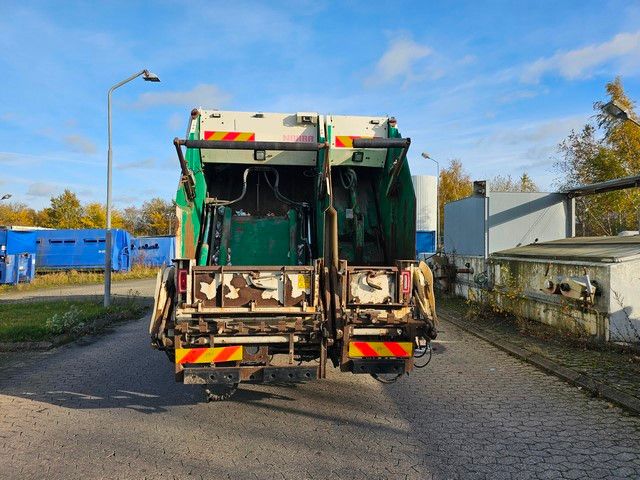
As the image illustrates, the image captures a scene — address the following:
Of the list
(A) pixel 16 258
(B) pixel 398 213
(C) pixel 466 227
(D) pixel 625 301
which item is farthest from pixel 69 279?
(D) pixel 625 301

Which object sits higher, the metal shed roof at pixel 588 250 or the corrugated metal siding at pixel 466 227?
the corrugated metal siding at pixel 466 227

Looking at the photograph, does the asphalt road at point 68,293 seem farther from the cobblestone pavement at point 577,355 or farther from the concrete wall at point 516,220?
the cobblestone pavement at point 577,355

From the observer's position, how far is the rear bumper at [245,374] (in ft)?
14.6

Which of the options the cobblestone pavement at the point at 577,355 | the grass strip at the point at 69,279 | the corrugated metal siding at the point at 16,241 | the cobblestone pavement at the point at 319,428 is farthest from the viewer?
the corrugated metal siding at the point at 16,241

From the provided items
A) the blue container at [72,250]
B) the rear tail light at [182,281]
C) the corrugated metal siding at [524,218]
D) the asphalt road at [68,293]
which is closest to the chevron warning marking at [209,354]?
the rear tail light at [182,281]

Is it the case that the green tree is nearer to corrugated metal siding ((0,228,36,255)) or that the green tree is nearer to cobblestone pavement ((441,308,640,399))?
corrugated metal siding ((0,228,36,255))

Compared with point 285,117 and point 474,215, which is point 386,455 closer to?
point 285,117

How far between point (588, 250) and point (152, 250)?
2868 centimetres

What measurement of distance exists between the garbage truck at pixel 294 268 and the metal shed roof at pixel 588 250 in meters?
3.54

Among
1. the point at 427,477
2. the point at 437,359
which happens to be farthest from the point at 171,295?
the point at 437,359

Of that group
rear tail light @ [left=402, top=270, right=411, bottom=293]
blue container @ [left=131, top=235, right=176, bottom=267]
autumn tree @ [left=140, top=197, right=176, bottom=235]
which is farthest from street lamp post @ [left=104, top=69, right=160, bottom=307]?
autumn tree @ [left=140, top=197, right=176, bottom=235]

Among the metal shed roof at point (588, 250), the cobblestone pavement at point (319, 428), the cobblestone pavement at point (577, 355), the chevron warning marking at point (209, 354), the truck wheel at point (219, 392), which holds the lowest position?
the cobblestone pavement at point (319, 428)

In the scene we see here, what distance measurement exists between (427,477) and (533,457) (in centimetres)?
93

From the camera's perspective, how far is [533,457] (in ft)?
12.8
